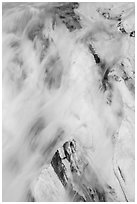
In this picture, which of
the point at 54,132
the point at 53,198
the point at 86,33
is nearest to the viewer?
the point at 53,198

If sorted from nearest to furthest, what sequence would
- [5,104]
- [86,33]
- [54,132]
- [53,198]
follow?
[53,198]
[54,132]
[5,104]
[86,33]

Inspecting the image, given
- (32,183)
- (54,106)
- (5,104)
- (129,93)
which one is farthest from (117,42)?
(32,183)

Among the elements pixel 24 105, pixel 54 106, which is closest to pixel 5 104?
pixel 24 105

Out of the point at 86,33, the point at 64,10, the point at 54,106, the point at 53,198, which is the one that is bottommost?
the point at 53,198

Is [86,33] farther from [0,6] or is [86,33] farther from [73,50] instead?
[0,6]

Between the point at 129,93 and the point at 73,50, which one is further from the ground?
the point at 73,50

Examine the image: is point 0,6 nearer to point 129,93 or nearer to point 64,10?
point 64,10

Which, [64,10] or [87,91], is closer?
[87,91]
